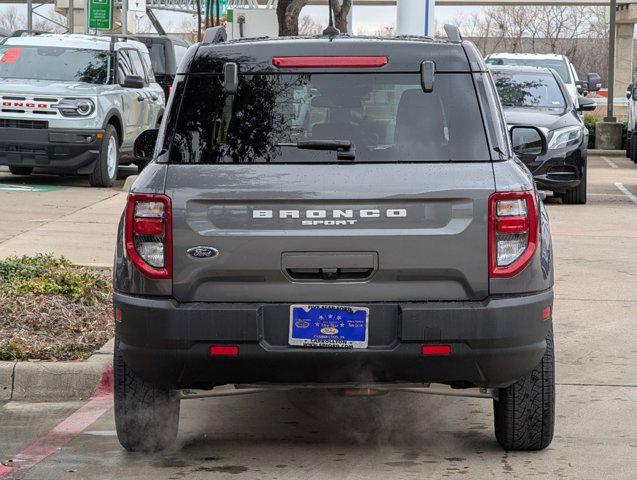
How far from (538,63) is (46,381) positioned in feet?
58.5

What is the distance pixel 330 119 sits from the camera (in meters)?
5.44

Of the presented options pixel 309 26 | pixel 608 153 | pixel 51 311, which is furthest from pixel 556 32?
pixel 51 311

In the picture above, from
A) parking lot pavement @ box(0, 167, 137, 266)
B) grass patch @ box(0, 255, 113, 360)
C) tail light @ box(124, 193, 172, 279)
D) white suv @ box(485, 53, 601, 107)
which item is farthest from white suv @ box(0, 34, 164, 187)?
tail light @ box(124, 193, 172, 279)

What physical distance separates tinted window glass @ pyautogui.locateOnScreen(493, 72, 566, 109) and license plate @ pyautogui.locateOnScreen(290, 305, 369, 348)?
13069 millimetres

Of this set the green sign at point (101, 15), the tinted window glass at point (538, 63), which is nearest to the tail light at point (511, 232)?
the tinted window glass at point (538, 63)

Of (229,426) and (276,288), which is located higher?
(276,288)

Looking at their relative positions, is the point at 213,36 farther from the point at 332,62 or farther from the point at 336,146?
the point at 336,146

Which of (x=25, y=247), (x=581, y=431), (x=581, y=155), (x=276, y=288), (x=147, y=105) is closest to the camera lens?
(x=276, y=288)

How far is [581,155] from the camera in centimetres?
1697

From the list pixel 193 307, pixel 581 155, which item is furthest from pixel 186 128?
pixel 581 155

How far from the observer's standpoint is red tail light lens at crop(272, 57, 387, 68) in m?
5.48

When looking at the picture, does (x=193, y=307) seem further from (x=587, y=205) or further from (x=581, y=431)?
(x=587, y=205)

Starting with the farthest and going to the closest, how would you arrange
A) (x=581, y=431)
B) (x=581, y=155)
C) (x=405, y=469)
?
(x=581, y=155) < (x=581, y=431) < (x=405, y=469)

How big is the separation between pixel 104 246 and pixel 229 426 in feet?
19.9
